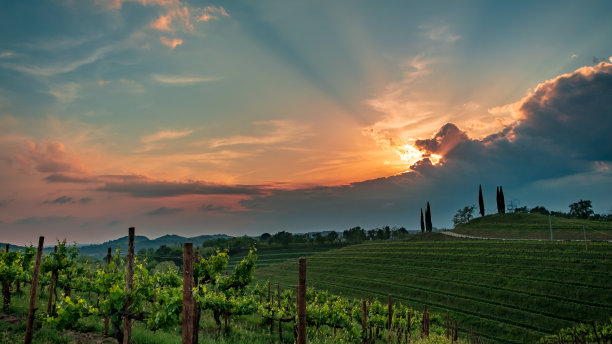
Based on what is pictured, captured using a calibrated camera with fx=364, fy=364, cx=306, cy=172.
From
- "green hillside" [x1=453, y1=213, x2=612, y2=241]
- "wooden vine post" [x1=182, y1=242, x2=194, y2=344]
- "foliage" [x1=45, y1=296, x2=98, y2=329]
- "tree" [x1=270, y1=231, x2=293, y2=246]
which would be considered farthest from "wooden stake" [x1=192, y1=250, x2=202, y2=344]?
"tree" [x1=270, y1=231, x2=293, y2=246]

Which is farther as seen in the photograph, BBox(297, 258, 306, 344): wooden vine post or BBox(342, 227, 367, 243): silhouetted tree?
BBox(342, 227, 367, 243): silhouetted tree

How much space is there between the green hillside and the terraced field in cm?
1108

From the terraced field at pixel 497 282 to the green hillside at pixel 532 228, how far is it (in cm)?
1108

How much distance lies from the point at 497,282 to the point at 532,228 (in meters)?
35.2

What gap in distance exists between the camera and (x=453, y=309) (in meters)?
43.6

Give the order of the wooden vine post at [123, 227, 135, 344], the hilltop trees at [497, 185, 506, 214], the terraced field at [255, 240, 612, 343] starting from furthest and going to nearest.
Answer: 1. the hilltop trees at [497, 185, 506, 214]
2. the terraced field at [255, 240, 612, 343]
3. the wooden vine post at [123, 227, 135, 344]

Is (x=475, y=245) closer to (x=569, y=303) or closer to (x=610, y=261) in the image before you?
(x=610, y=261)

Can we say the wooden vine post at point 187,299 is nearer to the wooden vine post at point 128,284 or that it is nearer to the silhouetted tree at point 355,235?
the wooden vine post at point 128,284

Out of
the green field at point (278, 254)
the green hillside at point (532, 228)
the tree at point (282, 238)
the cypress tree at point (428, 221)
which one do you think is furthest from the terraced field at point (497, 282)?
the tree at point (282, 238)

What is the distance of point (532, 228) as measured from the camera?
74.6m

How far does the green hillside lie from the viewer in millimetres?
63844

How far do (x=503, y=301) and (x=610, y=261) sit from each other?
48.6 ft

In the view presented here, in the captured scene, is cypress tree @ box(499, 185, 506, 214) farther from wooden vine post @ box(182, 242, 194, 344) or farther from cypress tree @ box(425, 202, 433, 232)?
wooden vine post @ box(182, 242, 194, 344)

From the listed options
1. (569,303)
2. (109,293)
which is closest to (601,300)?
(569,303)
